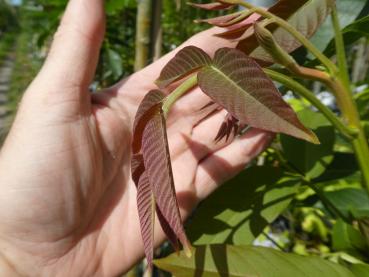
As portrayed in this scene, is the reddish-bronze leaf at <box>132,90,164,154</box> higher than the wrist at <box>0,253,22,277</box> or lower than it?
higher

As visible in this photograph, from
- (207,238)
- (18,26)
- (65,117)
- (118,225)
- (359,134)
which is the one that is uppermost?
(359,134)

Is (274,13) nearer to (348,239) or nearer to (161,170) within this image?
(161,170)

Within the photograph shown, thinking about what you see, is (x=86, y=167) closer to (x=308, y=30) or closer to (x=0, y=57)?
(x=308, y=30)

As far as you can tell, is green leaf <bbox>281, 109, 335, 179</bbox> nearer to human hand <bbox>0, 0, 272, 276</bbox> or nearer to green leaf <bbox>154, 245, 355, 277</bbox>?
human hand <bbox>0, 0, 272, 276</bbox>

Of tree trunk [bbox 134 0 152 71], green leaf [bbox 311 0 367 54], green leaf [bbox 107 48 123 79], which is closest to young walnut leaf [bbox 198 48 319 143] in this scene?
green leaf [bbox 311 0 367 54]

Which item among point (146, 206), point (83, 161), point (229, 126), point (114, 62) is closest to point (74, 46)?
point (83, 161)

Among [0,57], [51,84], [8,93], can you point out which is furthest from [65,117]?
[0,57]

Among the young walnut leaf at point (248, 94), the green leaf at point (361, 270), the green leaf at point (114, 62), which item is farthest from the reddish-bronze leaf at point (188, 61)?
the green leaf at point (114, 62)

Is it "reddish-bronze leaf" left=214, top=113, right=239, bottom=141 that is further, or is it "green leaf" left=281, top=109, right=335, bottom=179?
"green leaf" left=281, top=109, right=335, bottom=179
